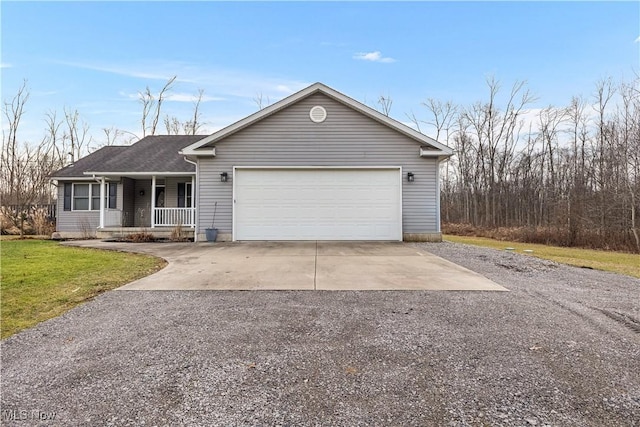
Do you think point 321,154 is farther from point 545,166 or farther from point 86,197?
point 545,166

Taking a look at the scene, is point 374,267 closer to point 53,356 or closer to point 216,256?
point 216,256

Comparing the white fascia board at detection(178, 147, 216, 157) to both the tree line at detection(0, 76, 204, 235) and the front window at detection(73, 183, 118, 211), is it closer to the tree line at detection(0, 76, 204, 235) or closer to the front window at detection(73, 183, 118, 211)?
the front window at detection(73, 183, 118, 211)

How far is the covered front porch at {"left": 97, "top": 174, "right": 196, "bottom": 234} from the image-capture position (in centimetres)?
1362

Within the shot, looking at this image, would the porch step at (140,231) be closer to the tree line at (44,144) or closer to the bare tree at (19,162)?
the tree line at (44,144)

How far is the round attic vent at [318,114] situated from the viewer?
11391mm

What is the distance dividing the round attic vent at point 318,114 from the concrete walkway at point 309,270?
178 inches

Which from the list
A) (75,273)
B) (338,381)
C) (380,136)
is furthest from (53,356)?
(380,136)

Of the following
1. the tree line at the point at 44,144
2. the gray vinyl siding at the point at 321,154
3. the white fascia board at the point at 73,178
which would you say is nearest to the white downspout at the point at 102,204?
the white fascia board at the point at 73,178

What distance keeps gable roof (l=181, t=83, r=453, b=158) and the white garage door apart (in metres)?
1.31

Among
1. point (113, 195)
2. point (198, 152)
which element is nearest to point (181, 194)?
point (113, 195)

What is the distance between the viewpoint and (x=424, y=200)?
11.3m

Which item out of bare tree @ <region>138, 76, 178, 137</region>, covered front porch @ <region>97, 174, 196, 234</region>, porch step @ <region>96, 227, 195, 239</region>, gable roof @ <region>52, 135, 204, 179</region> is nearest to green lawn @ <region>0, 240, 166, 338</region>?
porch step @ <region>96, 227, 195, 239</region>

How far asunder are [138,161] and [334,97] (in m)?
8.96

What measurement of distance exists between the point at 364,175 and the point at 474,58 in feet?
30.2
